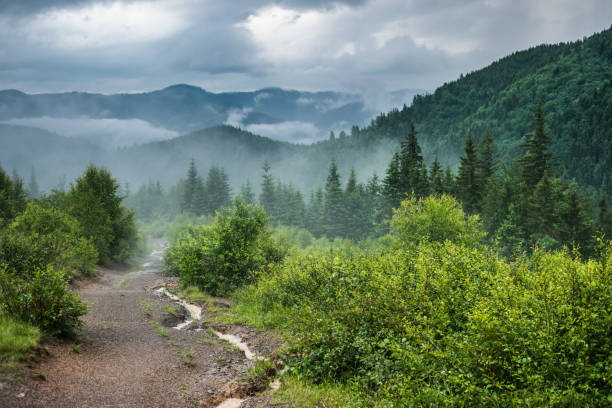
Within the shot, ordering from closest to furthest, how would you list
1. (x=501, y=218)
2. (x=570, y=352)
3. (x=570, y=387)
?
(x=570, y=387)
(x=570, y=352)
(x=501, y=218)

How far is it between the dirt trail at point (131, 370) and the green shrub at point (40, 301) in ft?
2.71

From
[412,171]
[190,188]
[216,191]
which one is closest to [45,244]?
[412,171]

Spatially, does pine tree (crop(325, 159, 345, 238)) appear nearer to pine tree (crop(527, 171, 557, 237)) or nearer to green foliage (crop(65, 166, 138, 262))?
pine tree (crop(527, 171, 557, 237))

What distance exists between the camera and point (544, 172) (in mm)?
44406

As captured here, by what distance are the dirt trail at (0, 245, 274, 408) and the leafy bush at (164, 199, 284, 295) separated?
28.2ft

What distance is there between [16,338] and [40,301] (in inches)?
70.5

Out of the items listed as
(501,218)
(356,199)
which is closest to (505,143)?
(356,199)

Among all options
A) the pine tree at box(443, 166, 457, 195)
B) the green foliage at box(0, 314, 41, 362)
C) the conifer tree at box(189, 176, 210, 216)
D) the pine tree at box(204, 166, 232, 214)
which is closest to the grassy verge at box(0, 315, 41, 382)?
the green foliage at box(0, 314, 41, 362)

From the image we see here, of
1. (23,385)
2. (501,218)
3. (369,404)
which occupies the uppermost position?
(23,385)

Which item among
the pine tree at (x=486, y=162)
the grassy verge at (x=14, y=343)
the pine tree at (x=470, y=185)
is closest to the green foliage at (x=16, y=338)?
the grassy verge at (x=14, y=343)

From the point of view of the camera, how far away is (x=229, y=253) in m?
27.2

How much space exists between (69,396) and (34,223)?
30084 millimetres

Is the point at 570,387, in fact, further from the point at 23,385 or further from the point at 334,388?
the point at 23,385

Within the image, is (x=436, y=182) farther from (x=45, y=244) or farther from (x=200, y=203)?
(x=200, y=203)
